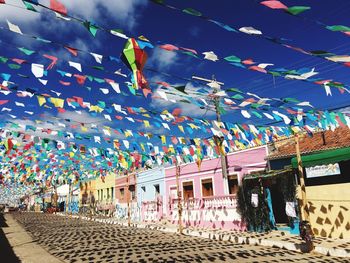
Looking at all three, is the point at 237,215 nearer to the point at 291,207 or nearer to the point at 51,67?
the point at 291,207

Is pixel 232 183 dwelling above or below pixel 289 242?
above

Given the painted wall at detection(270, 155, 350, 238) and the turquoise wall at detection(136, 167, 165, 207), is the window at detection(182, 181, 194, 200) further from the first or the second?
the painted wall at detection(270, 155, 350, 238)

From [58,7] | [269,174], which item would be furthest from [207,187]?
[58,7]

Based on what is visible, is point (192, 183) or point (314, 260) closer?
point (314, 260)

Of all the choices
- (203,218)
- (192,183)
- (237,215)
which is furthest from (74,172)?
(237,215)

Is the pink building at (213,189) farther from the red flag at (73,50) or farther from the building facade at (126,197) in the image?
the red flag at (73,50)

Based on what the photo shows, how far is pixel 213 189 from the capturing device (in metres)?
21.0

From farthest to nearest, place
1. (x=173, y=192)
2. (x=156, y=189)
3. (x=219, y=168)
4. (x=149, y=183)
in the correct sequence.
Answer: (x=149, y=183) → (x=156, y=189) → (x=173, y=192) → (x=219, y=168)

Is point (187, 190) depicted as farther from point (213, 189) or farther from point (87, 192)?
→ point (87, 192)

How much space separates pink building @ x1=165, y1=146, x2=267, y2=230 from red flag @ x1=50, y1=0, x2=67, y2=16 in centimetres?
1252

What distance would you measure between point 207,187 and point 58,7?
18.3 metres

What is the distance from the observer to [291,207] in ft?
38.4

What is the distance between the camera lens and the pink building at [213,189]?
627 inches

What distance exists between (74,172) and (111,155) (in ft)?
55.1
